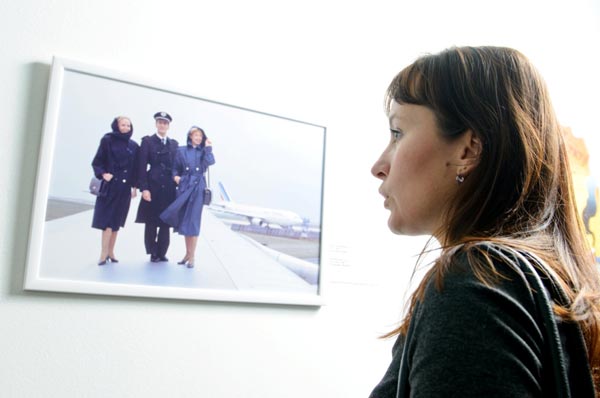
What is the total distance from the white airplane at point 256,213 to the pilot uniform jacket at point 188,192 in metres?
0.05

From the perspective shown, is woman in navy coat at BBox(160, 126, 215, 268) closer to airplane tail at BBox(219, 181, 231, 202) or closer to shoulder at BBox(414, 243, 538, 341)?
airplane tail at BBox(219, 181, 231, 202)

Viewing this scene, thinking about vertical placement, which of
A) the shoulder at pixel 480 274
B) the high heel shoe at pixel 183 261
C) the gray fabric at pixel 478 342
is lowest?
the gray fabric at pixel 478 342

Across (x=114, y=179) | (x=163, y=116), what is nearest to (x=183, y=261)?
(x=114, y=179)

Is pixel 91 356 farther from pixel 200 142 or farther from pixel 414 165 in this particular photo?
pixel 414 165

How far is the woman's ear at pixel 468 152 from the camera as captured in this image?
2.32 ft

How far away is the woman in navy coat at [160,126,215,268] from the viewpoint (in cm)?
136

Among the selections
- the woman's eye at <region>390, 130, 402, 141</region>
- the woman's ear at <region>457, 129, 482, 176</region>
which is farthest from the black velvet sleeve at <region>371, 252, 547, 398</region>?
the woman's eye at <region>390, 130, 402, 141</region>

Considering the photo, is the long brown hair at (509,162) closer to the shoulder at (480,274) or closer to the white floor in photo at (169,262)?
the shoulder at (480,274)

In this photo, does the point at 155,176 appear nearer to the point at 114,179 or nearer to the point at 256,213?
the point at 114,179

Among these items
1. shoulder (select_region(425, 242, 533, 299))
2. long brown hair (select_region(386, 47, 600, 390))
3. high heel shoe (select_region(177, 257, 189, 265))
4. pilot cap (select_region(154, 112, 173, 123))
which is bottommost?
shoulder (select_region(425, 242, 533, 299))

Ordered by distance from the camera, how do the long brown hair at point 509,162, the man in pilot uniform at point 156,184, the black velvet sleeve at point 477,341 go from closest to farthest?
the black velvet sleeve at point 477,341 → the long brown hair at point 509,162 → the man in pilot uniform at point 156,184

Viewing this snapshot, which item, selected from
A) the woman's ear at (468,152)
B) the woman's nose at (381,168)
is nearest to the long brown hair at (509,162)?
the woman's ear at (468,152)

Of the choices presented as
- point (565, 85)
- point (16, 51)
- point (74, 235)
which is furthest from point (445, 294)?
point (565, 85)

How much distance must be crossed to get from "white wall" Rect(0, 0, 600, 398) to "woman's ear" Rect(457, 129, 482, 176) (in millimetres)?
863
